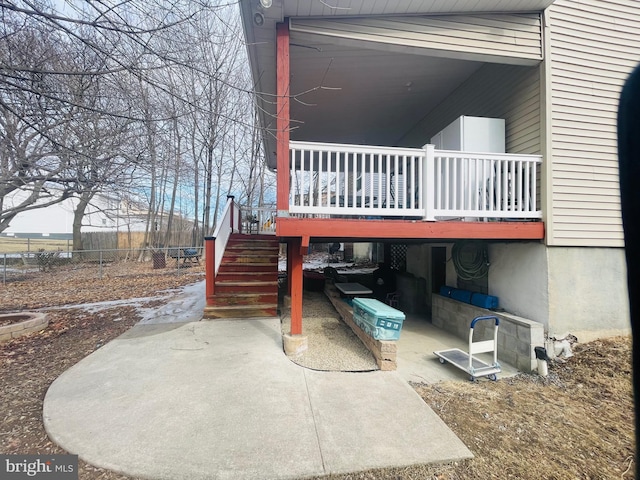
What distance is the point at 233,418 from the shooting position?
2447mm

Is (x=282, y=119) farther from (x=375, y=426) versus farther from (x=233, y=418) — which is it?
(x=375, y=426)

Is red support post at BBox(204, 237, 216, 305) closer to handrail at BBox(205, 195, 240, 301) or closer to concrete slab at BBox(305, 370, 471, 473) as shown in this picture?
handrail at BBox(205, 195, 240, 301)

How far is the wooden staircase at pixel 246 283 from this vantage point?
5164 mm

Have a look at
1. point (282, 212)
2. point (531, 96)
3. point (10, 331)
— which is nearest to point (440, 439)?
point (282, 212)

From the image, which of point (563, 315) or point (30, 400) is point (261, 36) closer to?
Answer: point (30, 400)

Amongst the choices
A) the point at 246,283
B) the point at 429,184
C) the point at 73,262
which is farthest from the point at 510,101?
the point at 73,262

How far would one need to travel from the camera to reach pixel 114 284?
9.19m

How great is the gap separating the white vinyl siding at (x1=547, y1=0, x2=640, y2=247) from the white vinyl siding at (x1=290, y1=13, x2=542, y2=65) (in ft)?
1.29

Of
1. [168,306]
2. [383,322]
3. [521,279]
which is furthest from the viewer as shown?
[168,306]
